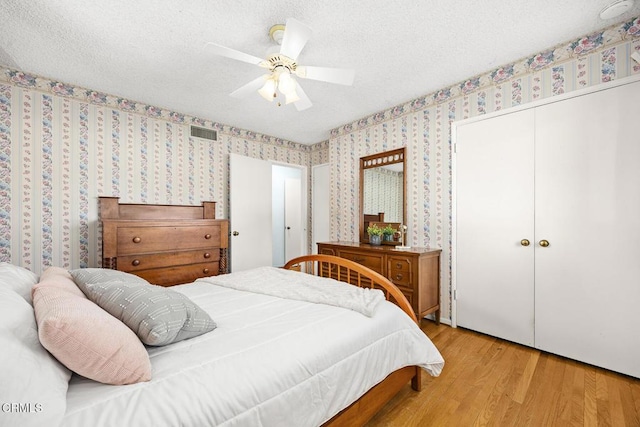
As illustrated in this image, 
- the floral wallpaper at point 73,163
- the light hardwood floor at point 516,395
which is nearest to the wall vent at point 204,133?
the floral wallpaper at point 73,163

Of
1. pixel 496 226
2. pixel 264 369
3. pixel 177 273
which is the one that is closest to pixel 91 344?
pixel 264 369

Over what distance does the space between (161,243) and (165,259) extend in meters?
0.18

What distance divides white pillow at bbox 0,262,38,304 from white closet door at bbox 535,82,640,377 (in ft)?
10.8

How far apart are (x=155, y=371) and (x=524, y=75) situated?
331cm

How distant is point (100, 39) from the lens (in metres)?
2.09

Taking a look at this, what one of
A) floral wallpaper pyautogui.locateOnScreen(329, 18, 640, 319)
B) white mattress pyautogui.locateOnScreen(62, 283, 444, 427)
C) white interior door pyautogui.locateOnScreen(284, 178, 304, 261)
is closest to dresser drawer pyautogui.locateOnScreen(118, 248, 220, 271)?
white mattress pyautogui.locateOnScreen(62, 283, 444, 427)

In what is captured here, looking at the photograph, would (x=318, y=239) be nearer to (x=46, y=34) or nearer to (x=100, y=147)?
(x=100, y=147)

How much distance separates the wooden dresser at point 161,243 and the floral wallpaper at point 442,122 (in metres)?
1.86

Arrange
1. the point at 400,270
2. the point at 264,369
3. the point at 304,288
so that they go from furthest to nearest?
the point at 400,270
the point at 304,288
the point at 264,369

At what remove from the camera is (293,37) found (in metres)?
1.69

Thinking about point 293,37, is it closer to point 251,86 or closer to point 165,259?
point 251,86

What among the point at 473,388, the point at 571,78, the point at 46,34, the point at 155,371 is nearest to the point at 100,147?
the point at 46,34

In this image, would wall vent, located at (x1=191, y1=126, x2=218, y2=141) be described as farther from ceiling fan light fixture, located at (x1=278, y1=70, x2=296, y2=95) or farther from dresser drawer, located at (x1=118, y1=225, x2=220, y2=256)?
ceiling fan light fixture, located at (x1=278, y1=70, x2=296, y2=95)

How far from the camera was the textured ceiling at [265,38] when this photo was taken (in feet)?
5.91
